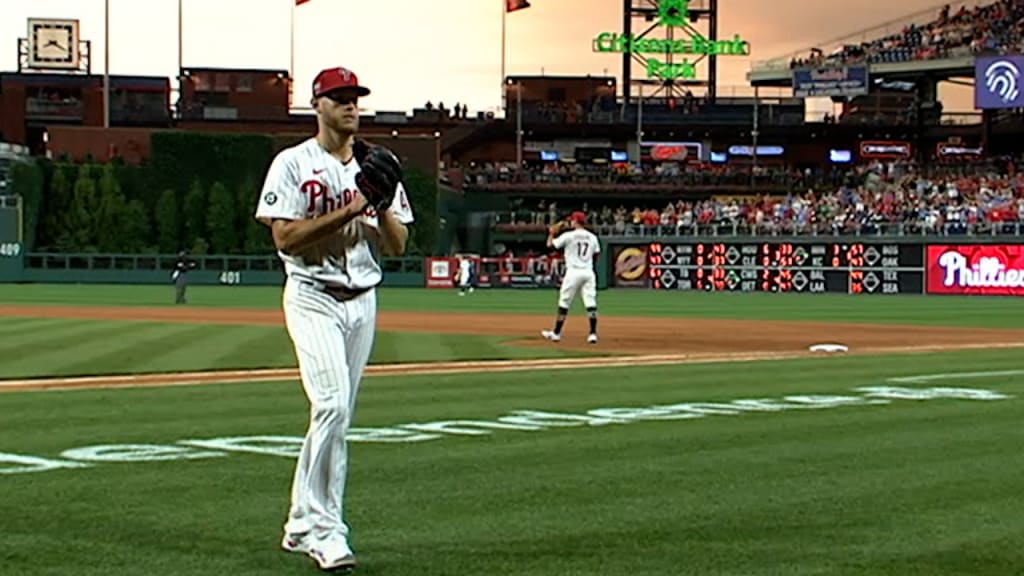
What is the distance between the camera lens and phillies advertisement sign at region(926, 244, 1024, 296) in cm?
4741

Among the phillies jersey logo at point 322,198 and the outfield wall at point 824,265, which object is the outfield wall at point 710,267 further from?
the phillies jersey logo at point 322,198

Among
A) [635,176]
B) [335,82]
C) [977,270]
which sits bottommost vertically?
[977,270]

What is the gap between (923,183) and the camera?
213 feet

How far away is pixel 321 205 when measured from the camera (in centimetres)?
664

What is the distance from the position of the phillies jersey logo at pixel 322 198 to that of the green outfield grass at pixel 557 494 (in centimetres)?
148

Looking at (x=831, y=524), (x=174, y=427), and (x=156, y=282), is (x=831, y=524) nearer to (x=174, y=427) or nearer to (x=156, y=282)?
(x=174, y=427)

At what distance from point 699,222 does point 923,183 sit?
1006 cm

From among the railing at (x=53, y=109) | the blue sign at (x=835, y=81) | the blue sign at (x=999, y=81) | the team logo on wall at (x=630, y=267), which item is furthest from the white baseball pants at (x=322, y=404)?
the railing at (x=53, y=109)

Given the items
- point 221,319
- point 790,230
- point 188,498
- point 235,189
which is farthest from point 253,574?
point 235,189

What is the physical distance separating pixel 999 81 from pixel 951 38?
7.71 m

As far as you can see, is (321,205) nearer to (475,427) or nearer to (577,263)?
(475,427)

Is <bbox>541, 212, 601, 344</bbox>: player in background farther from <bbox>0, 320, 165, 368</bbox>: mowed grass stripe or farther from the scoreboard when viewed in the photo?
the scoreboard

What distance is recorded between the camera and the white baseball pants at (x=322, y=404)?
6.55 m

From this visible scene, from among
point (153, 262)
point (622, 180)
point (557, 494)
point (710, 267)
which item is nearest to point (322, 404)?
point (557, 494)
